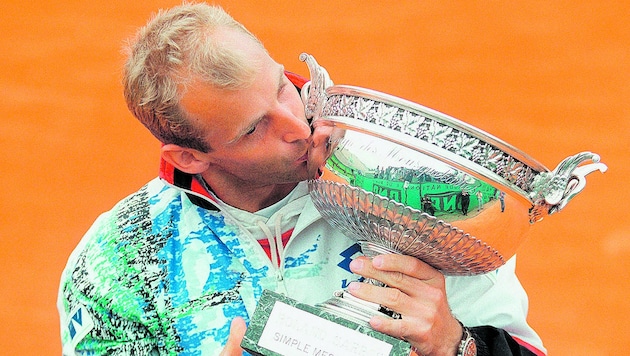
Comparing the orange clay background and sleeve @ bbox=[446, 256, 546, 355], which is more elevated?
the orange clay background

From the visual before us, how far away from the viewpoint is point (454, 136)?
4.44ft

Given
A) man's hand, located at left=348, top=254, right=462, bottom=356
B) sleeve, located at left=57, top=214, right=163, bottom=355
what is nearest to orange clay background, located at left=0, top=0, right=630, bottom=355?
sleeve, located at left=57, top=214, right=163, bottom=355

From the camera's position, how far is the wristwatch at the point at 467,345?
1561mm

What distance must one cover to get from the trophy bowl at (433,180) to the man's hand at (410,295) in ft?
0.12

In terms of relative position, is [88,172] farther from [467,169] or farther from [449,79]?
[467,169]

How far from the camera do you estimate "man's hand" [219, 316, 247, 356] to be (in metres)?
1.55

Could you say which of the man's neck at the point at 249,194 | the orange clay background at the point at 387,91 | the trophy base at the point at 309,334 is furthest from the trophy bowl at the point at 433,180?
the orange clay background at the point at 387,91

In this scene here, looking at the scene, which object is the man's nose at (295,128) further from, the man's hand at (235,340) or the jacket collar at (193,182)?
the man's hand at (235,340)

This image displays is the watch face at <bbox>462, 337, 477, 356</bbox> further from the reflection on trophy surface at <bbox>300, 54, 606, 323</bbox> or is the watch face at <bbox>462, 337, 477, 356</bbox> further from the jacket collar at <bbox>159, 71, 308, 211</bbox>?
the jacket collar at <bbox>159, 71, 308, 211</bbox>

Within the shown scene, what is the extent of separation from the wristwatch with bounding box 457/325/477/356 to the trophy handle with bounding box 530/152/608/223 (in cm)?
29

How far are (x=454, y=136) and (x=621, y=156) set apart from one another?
6.88 ft

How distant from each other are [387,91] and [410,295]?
2.10 m

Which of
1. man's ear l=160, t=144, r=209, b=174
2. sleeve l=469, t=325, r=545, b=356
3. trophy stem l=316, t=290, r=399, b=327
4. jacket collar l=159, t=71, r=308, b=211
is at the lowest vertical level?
trophy stem l=316, t=290, r=399, b=327

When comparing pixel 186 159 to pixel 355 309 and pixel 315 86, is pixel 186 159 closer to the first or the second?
pixel 315 86
